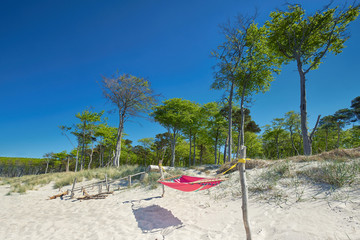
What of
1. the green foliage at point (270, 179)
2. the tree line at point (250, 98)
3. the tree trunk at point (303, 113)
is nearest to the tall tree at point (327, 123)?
the tree line at point (250, 98)

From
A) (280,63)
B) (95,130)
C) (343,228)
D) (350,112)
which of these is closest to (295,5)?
(280,63)

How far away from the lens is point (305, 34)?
10.0m

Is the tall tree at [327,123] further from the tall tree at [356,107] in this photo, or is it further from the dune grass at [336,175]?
the dune grass at [336,175]

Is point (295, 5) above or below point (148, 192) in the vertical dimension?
above

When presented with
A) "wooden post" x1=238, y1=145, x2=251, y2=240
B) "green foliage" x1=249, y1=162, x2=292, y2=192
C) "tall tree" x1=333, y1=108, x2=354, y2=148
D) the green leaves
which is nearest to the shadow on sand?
"wooden post" x1=238, y1=145, x2=251, y2=240

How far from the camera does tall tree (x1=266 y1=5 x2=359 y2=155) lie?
902 cm

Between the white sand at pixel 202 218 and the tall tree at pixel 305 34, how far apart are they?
632 centimetres

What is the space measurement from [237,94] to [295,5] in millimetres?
6943

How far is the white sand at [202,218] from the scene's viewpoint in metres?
2.98

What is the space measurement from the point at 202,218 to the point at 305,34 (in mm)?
12127

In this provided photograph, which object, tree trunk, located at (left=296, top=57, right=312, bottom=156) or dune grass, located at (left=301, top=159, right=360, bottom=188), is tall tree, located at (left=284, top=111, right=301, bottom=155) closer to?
tree trunk, located at (left=296, top=57, right=312, bottom=156)

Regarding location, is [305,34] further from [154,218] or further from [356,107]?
[356,107]

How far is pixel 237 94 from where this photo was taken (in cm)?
1461

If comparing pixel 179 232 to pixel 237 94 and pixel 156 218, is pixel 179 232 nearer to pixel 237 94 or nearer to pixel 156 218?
pixel 156 218
